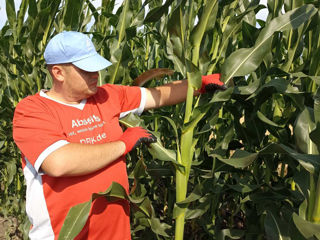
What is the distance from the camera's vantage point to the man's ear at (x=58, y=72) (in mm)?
1867

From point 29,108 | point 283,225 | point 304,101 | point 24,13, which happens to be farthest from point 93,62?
point 24,13

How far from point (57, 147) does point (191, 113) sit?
2.52 ft

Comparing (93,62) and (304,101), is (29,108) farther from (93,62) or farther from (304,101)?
(304,101)

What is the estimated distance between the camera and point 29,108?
1.76 metres

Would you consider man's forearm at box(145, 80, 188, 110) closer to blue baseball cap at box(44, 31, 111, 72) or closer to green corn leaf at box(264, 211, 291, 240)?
blue baseball cap at box(44, 31, 111, 72)

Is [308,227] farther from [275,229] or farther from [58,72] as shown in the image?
[58,72]

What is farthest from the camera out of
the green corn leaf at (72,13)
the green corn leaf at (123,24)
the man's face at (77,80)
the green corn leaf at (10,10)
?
the green corn leaf at (10,10)

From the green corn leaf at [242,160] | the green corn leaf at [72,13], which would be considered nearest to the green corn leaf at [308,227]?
the green corn leaf at [242,160]

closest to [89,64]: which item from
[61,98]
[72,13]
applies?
[61,98]

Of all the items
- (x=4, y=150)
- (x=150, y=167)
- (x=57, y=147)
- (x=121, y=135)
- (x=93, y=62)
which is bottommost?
(x=4, y=150)

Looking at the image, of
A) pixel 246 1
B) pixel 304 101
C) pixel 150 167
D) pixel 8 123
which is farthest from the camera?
pixel 8 123

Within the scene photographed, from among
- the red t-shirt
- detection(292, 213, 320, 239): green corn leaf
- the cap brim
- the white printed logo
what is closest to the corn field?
detection(292, 213, 320, 239): green corn leaf

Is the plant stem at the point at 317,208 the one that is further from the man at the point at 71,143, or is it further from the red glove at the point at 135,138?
the red glove at the point at 135,138

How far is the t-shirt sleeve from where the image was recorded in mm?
1672
